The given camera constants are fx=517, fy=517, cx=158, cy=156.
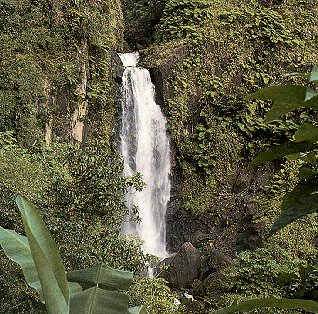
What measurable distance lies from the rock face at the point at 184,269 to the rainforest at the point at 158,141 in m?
0.02

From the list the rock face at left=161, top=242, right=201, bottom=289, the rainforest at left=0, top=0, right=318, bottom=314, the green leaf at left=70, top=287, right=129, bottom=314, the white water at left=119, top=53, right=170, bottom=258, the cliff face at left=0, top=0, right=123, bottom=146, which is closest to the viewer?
the green leaf at left=70, top=287, right=129, bottom=314

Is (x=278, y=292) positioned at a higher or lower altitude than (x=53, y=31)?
lower

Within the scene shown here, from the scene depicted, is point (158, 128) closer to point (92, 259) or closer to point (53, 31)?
point (53, 31)

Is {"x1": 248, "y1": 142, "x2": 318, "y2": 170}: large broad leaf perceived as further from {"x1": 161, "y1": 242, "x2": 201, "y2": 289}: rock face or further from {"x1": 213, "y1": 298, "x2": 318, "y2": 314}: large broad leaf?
{"x1": 161, "y1": 242, "x2": 201, "y2": 289}: rock face

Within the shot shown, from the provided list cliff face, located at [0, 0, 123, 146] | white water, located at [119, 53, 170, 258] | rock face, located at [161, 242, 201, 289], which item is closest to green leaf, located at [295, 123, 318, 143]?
cliff face, located at [0, 0, 123, 146]

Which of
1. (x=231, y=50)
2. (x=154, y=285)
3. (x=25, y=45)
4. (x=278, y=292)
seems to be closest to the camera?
(x=154, y=285)

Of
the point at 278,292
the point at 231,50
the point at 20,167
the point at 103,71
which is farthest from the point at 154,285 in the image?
the point at 231,50

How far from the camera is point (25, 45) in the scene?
27.2ft

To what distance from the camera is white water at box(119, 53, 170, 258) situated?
10.2m

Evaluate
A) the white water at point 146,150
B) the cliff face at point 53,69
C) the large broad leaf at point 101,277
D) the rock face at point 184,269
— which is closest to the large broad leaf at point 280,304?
the large broad leaf at point 101,277

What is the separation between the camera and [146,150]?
1056 centimetres

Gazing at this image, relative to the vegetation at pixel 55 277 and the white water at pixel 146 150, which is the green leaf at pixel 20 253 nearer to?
the vegetation at pixel 55 277

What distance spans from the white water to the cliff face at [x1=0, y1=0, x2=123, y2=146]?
77 centimetres

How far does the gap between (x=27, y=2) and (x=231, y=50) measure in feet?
15.7
